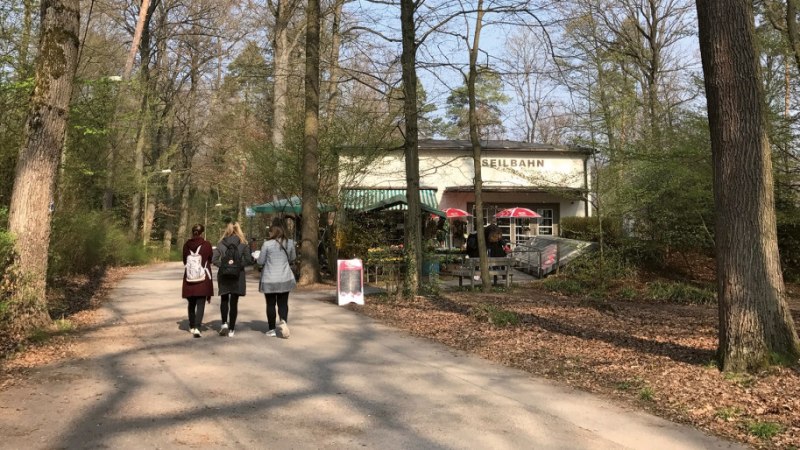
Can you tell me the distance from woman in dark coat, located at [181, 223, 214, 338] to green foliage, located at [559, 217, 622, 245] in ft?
43.2

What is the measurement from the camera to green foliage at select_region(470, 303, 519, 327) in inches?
392

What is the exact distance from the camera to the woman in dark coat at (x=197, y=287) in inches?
338

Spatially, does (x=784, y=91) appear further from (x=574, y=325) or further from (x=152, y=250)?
(x=152, y=250)

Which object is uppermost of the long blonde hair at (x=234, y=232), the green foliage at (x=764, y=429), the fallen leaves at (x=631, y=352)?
the long blonde hair at (x=234, y=232)

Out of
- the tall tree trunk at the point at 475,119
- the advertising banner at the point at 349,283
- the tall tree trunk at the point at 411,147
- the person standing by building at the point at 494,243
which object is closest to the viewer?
the advertising banner at the point at 349,283

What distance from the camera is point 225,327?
8766 millimetres

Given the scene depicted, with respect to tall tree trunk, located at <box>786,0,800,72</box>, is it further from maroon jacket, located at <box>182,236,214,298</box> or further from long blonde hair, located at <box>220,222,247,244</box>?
→ maroon jacket, located at <box>182,236,214,298</box>

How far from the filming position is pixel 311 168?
16.9 metres

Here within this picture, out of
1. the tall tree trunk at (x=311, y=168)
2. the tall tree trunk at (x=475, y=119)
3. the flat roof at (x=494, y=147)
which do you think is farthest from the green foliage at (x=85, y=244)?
the flat roof at (x=494, y=147)

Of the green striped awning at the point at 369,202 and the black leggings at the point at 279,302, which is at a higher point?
the green striped awning at the point at 369,202

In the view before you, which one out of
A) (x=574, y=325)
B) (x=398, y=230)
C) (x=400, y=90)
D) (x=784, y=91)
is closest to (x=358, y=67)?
(x=400, y=90)

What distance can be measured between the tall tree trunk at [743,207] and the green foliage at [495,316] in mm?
3800

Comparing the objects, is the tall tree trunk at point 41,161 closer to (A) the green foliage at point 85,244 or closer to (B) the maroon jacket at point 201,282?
(B) the maroon jacket at point 201,282

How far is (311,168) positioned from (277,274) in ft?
28.0
